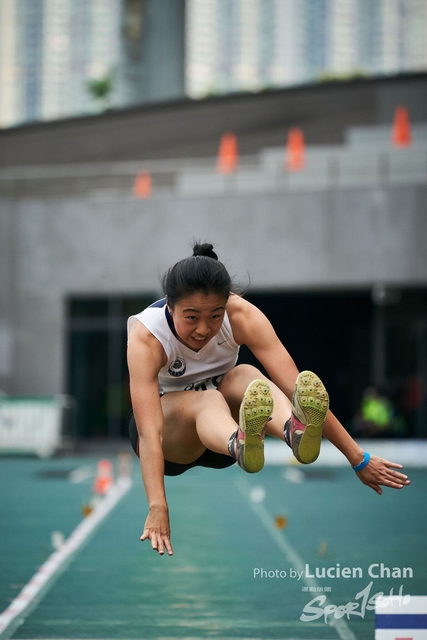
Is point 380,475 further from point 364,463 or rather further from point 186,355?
point 186,355

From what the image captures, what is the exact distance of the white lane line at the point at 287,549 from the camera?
588 centimetres

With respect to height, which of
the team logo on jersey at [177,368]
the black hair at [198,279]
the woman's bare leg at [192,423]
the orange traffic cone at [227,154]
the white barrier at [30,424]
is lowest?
the white barrier at [30,424]

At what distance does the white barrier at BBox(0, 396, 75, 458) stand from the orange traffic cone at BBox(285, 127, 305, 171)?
7.25m

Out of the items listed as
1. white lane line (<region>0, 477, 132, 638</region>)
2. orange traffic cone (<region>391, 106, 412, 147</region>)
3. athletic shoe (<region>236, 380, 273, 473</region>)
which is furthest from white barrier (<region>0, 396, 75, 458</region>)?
athletic shoe (<region>236, 380, 273, 473</region>)

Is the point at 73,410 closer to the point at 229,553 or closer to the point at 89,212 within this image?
the point at 89,212

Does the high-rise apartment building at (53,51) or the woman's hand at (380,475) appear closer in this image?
the woman's hand at (380,475)

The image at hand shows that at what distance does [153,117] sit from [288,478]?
12658 mm

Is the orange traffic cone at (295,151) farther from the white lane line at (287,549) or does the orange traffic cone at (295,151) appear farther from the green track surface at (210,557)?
the white lane line at (287,549)

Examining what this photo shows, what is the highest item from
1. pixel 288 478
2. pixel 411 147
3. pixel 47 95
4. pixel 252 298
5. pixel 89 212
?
pixel 47 95

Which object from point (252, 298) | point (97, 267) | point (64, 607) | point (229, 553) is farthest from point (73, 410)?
point (64, 607)

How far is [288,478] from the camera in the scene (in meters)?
15.2

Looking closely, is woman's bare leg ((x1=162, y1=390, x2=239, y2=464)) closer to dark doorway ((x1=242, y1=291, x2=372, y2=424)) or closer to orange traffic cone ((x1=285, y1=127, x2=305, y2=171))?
orange traffic cone ((x1=285, y1=127, x2=305, y2=171))

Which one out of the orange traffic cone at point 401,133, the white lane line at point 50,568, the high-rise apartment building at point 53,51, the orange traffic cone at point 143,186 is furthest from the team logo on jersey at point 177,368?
the high-rise apartment building at point 53,51

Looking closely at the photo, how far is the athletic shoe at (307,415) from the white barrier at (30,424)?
14732 millimetres
